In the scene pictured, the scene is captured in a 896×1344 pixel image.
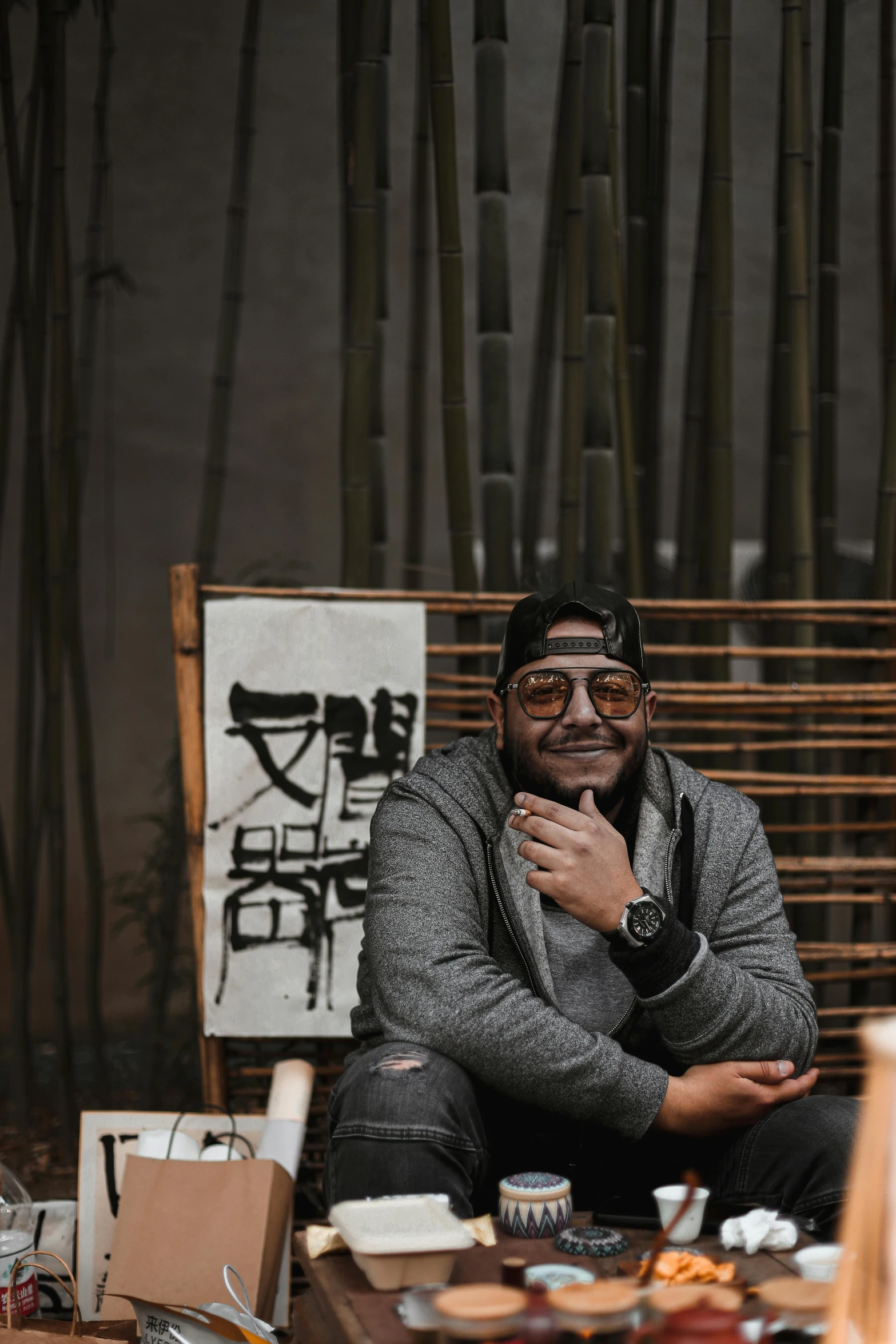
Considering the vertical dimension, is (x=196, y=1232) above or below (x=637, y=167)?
below

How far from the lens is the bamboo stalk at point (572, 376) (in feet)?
8.63

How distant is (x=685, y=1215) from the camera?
52.9 inches

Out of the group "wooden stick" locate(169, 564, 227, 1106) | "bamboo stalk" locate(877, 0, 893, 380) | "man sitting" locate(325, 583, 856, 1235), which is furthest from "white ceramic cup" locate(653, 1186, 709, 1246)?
"bamboo stalk" locate(877, 0, 893, 380)

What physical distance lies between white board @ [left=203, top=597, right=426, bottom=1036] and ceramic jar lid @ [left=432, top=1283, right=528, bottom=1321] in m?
1.36

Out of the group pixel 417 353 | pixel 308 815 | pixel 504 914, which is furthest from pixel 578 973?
pixel 417 353

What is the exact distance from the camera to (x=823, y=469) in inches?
119

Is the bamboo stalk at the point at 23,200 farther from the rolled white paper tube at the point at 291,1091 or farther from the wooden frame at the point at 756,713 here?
the rolled white paper tube at the point at 291,1091

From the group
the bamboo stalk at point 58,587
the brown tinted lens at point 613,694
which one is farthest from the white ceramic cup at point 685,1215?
the bamboo stalk at point 58,587

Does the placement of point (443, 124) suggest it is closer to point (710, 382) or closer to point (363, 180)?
point (363, 180)

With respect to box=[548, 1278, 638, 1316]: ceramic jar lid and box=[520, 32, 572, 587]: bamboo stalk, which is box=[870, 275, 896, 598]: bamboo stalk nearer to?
box=[520, 32, 572, 587]: bamboo stalk

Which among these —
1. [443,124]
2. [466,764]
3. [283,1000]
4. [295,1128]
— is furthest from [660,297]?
[295,1128]

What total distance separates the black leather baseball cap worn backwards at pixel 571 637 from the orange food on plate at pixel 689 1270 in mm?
940

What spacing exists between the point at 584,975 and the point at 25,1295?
95 cm

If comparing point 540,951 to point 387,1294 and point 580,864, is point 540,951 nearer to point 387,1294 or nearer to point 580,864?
point 580,864
